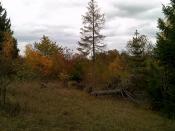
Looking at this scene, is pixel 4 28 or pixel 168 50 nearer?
pixel 168 50

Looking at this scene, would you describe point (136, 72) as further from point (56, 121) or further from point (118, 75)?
point (56, 121)

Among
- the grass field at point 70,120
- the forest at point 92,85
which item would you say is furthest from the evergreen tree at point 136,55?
the grass field at point 70,120

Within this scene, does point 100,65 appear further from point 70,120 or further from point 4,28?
point 70,120

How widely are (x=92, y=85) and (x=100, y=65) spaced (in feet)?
22.6

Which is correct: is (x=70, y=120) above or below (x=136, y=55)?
below

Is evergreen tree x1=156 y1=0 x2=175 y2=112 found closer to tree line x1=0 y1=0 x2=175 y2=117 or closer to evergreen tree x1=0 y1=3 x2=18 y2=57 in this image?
tree line x1=0 y1=0 x2=175 y2=117

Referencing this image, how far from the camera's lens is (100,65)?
54406 millimetres

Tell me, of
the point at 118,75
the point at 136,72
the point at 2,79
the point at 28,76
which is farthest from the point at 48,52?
the point at 2,79

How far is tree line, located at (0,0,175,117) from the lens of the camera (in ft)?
93.2

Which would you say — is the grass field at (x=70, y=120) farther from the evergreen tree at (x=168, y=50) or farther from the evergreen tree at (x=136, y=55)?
the evergreen tree at (x=136, y=55)

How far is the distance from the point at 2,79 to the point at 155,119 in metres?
12.4

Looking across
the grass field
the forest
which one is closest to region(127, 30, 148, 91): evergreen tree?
the forest

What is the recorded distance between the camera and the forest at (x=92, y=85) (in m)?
24.9

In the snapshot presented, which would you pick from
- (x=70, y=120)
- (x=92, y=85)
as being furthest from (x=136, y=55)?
(x=70, y=120)
